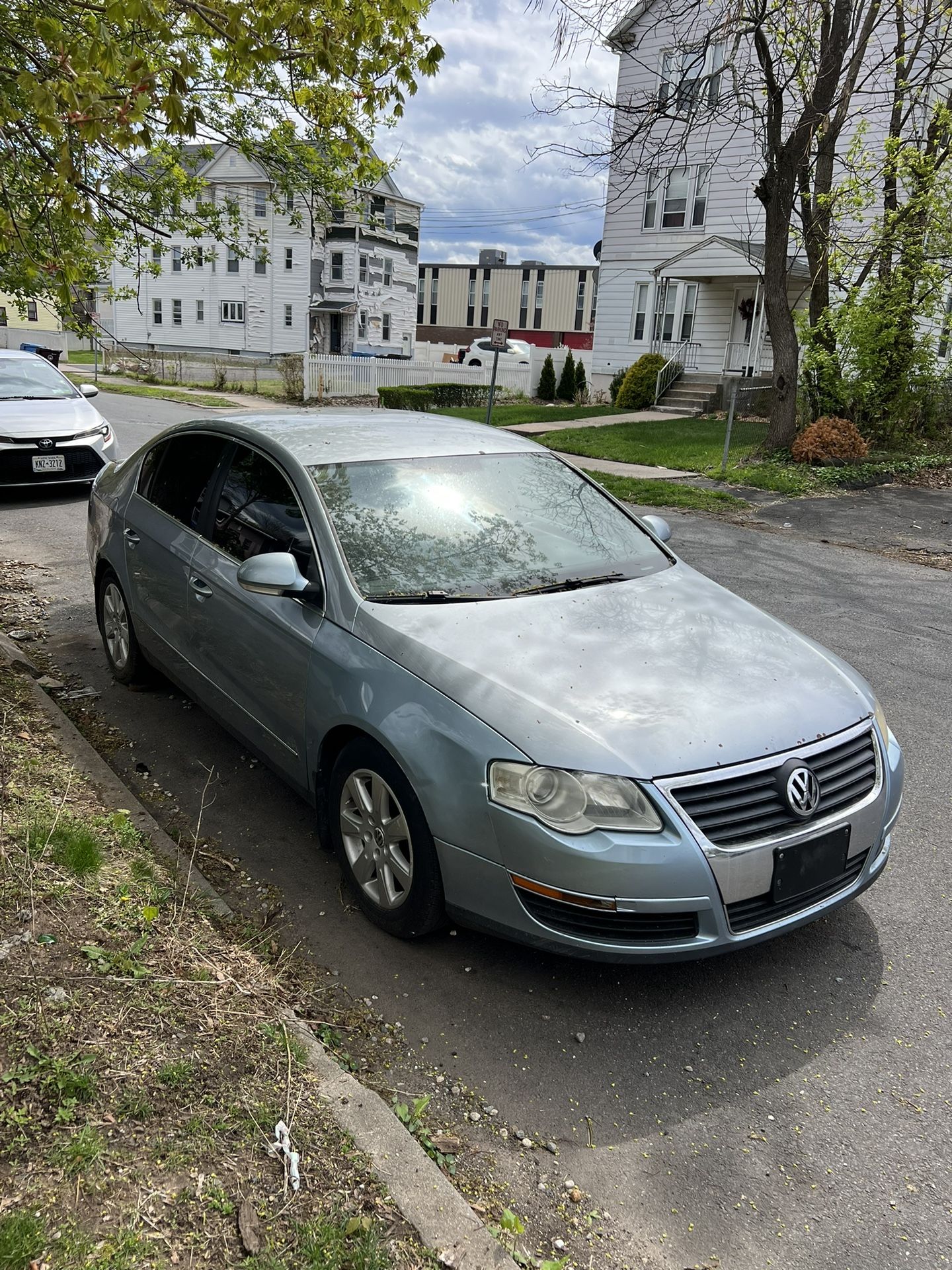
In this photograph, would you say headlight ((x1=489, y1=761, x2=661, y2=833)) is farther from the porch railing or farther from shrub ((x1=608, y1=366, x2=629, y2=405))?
shrub ((x1=608, y1=366, x2=629, y2=405))

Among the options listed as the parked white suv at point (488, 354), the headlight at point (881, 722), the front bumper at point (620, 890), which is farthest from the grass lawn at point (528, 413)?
the front bumper at point (620, 890)

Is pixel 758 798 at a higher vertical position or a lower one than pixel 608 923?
higher

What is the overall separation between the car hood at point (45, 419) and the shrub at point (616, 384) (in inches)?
703

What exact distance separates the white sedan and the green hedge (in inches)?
564

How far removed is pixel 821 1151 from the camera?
255 cm

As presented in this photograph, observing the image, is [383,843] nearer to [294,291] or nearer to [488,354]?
[488,354]

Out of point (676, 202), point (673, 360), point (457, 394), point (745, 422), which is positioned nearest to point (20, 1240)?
point (745, 422)

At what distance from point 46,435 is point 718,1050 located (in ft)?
33.3

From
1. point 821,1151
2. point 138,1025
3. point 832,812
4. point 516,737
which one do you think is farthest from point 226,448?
point 821,1151

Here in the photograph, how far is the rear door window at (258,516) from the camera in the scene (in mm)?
3883

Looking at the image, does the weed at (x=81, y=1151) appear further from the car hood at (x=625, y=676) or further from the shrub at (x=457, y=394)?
the shrub at (x=457, y=394)

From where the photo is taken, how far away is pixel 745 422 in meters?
22.4

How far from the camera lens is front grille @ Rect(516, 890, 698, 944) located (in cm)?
282

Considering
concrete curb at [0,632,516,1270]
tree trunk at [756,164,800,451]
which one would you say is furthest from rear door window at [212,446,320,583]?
tree trunk at [756,164,800,451]
